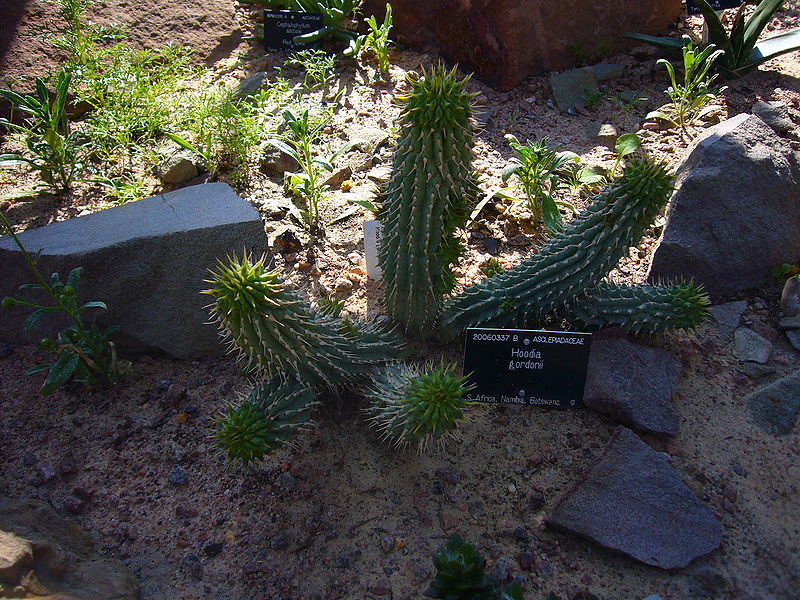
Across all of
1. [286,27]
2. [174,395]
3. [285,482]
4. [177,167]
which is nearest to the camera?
[285,482]

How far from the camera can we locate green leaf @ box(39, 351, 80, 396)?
8.20 ft

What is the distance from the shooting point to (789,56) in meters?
4.89

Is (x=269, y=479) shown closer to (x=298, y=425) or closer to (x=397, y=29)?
(x=298, y=425)

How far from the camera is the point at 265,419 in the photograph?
2092mm

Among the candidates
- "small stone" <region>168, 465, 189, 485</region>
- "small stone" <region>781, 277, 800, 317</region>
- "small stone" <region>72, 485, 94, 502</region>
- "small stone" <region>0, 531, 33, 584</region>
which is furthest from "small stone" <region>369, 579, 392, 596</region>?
"small stone" <region>781, 277, 800, 317</region>

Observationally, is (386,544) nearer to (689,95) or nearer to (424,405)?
(424,405)

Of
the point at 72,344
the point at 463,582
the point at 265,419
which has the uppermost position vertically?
the point at 265,419

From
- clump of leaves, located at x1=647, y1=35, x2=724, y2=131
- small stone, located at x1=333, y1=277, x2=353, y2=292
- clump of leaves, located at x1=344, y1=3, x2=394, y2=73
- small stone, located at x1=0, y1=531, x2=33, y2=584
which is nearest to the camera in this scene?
small stone, located at x1=0, y1=531, x2=33, y2=584

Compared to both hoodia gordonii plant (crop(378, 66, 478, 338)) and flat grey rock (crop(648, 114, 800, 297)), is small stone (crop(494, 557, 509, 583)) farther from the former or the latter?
flat grey rock (crop(648, 114, 800, 297))

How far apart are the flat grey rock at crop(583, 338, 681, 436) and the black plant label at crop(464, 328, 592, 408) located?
0.16 meters

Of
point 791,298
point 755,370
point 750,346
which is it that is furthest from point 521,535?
point 791,298

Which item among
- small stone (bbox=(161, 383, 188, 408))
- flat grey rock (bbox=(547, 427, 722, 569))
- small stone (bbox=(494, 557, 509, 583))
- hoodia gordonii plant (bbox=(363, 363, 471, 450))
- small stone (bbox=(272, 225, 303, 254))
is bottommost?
small stone (bbox=(494, 557, 509, 583))

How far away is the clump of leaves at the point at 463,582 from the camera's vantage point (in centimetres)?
179

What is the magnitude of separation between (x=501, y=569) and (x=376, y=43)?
410cm
